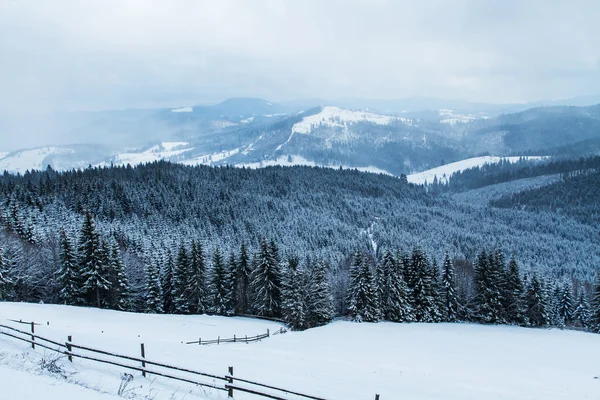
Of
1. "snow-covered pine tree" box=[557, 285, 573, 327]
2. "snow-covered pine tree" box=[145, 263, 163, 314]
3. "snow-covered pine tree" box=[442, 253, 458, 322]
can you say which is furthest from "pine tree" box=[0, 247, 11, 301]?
"snow-covered pine tree" box=[557, 285, 573, 327]

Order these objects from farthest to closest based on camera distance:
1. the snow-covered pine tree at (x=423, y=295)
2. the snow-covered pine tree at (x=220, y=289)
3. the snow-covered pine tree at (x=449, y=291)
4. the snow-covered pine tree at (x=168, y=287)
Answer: the snow-covered pine tree at (x=168, y=287) < the snow-covered pine tree at (x=220, y=289) < the snow-covered pine tree at (x=449, y=291) < the snow-covered pine tree at (x=423, y=295)

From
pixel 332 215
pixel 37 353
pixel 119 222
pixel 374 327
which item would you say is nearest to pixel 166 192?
pixel 119 222

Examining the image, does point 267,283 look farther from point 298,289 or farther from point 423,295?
point 423,295

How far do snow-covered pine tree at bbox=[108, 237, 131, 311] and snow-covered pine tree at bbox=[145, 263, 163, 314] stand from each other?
10.3 ft

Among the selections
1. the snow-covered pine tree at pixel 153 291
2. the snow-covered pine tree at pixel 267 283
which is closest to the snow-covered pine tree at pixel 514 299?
the snow-covered pine tree at pixel 267 283

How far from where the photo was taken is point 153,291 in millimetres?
58531

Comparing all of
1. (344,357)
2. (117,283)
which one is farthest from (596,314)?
(117,283)

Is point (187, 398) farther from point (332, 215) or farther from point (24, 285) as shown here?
point (332, 215)

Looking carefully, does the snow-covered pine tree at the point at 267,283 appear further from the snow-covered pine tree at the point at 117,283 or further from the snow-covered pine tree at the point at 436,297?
the snow-covered pine tree at the point at 436,297

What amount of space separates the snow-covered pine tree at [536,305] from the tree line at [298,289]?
13 centimetres

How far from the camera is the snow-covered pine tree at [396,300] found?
55.9 m

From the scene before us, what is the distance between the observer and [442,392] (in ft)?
67.2

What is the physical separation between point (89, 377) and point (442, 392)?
58.3ft

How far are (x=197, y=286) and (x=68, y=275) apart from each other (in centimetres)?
1823
